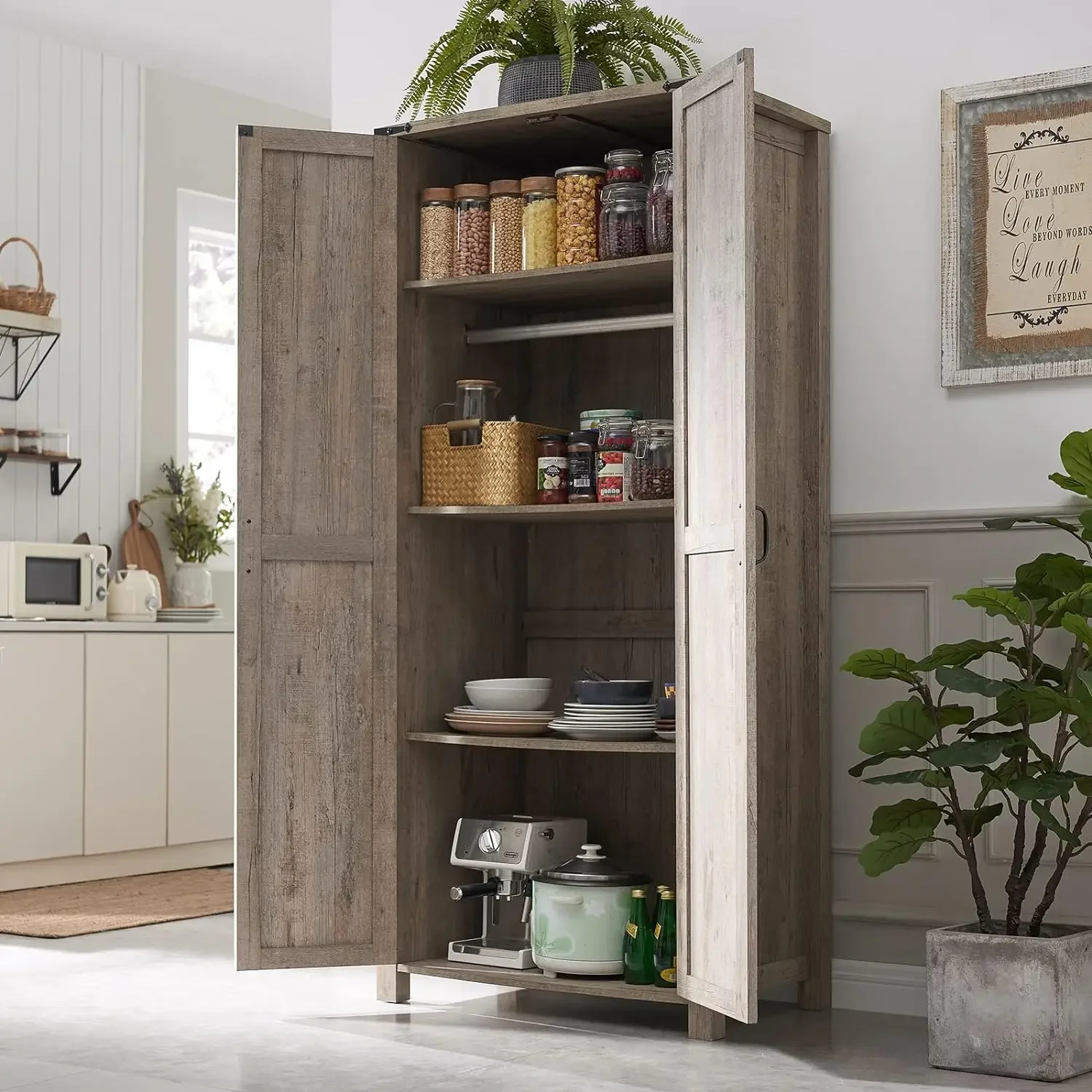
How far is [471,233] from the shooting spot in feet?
12.7

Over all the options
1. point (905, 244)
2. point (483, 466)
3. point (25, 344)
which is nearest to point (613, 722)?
point (483, 466)

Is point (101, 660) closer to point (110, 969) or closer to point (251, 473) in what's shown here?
point (110, 969)

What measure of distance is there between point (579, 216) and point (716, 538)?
2.83ft

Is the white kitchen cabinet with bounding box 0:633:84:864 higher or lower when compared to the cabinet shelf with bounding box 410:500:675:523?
lower

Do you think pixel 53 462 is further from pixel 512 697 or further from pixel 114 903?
pixel 512 697

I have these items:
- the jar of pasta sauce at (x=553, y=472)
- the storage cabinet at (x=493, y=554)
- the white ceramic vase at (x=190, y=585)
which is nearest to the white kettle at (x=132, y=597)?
the white ceramic vase at (x=190, y=585)

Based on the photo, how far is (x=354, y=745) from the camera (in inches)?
150

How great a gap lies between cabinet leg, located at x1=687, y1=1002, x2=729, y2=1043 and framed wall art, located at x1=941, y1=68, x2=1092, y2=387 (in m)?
1.42

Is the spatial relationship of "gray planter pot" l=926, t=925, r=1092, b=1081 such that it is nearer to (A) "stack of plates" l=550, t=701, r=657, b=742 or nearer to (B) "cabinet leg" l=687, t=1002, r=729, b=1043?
(B) "cabinet leg" l=687, t=1002, r=729, b=1043

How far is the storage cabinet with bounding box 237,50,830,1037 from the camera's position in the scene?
135 inches

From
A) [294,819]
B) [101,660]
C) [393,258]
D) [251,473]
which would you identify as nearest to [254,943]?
[294,819]

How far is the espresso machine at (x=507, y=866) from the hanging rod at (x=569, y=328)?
1099mm

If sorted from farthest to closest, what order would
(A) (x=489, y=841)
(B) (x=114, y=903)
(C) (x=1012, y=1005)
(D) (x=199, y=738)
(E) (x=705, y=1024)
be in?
(D) (x=199, y=738) → (B) (x=114, y=903) → (A) (x=489, y=841) → (E) (x=705, y=1024) → (C) (x=1012, y=1005)

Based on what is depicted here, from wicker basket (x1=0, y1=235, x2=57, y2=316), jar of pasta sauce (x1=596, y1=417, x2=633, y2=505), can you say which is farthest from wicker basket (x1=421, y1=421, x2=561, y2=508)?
wicker basket (x1=0, y1=235, x2=57, y2=316)
